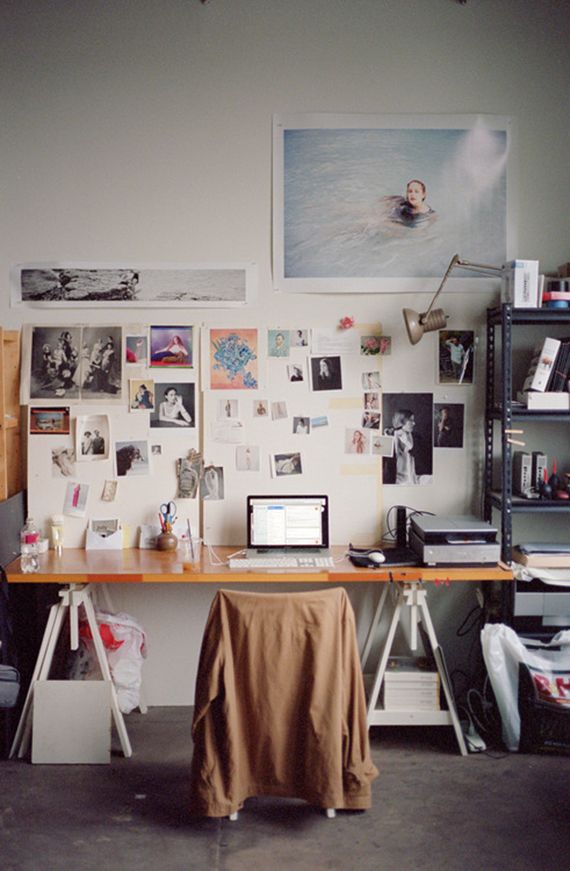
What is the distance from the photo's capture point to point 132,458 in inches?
146

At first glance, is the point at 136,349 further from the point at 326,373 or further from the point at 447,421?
the point at 447,421

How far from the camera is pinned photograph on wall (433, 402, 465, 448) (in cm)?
374

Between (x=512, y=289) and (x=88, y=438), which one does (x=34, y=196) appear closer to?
(x=88, y=438)

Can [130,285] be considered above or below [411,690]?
above

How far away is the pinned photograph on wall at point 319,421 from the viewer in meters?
3.72

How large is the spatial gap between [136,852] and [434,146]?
303 centimetres

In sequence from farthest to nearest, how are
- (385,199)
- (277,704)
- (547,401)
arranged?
(385,199), (547,401), (277,704)

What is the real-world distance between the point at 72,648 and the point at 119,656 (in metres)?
0.32

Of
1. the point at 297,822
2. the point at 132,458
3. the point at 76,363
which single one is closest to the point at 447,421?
the point at 132,458

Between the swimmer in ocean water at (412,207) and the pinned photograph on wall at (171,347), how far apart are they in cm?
105

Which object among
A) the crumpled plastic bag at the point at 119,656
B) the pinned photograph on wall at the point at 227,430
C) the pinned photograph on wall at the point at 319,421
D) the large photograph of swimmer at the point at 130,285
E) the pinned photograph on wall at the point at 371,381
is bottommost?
the crumpled plastic bag at the point at 119,656

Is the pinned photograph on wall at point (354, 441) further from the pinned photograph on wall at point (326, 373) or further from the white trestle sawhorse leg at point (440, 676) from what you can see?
the white trestle sawhorse leg at point (440, 676)

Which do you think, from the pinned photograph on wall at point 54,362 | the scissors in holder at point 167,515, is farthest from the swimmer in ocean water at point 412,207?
the scissors in holder at point 167,515

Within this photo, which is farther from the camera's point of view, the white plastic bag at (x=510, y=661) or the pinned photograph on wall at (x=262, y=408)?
the pinned photograph on wall at (x=262, y=408)
